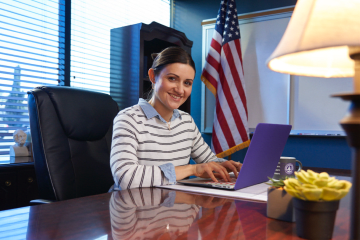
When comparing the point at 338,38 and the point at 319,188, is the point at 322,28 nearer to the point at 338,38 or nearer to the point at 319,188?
the point at 338,38

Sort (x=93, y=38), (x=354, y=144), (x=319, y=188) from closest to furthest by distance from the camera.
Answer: (x=354, y=144)
(x=319, y=188)
(x=93, y=38)

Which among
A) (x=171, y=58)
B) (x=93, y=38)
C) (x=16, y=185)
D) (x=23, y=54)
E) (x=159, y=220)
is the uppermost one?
(x=93, y=38)

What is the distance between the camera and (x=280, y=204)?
67cm

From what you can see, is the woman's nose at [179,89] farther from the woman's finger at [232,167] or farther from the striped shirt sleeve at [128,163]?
the woman's finger at [232,167]

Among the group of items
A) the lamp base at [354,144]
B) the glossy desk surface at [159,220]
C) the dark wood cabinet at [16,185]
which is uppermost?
the lamp base at [354,144]

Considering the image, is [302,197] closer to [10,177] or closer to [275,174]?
[275,174]

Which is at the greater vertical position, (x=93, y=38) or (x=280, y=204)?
(x=93, y=38)

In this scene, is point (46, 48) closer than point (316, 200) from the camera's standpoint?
No

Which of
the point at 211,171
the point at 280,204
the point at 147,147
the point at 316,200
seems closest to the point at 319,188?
the point at 316,200

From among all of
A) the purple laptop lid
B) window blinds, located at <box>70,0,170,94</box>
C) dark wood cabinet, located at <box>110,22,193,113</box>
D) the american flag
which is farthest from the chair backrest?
the american flag

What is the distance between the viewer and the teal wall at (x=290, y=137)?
8.54 ft

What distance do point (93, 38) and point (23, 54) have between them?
2.16 feet

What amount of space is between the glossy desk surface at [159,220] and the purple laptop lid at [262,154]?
0.14 m

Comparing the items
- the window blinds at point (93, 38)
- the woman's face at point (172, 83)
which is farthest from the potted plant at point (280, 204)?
the window blinds at point (93, 38)
